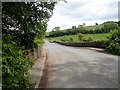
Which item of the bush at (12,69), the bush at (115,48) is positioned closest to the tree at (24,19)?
the bush at (12,69)

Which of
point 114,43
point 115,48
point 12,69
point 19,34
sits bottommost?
point 115,48

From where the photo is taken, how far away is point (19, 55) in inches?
383

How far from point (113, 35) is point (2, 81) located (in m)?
23.6

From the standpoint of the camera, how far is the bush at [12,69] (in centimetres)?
787

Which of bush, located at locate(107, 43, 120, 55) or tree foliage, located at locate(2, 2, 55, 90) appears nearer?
tree foliage, located at locate(2, 2, 55, 90)

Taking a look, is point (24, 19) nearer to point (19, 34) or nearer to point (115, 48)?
point (19, 34)

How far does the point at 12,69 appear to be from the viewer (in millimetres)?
8500

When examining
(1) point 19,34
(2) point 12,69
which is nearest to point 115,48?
(1) point 19,34

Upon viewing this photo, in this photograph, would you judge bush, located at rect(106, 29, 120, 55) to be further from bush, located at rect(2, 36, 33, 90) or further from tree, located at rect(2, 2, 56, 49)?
bush, located at rect(2, 36, 33, 90)

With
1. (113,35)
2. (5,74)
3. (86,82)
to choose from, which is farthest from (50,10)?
(113,35)

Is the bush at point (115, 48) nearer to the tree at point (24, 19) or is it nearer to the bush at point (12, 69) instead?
the tree at point (24, 19)

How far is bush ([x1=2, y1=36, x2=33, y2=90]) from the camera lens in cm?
787

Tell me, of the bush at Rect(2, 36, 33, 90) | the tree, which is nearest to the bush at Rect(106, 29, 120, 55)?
the tree

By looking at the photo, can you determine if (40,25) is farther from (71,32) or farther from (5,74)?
(71,32)
